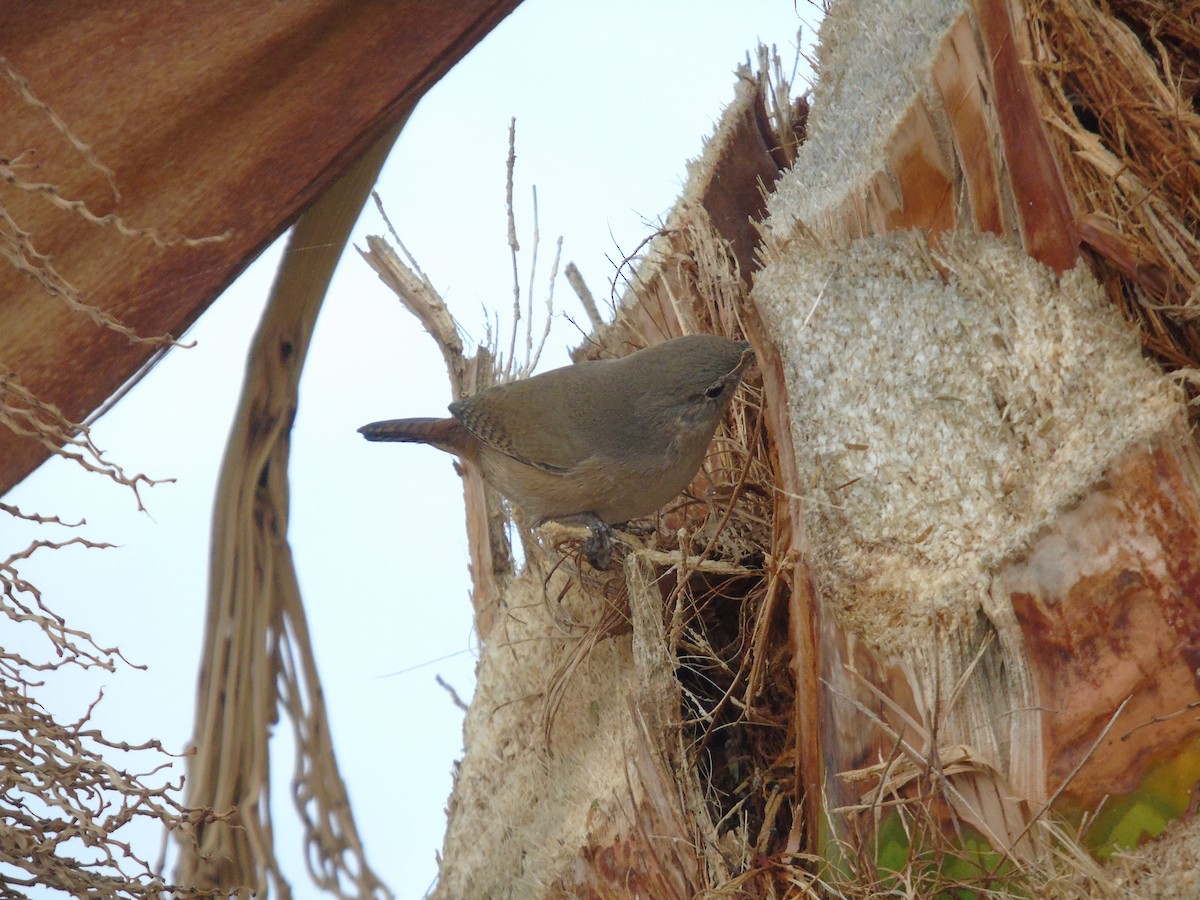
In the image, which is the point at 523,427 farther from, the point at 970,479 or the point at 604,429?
the point at 970,479

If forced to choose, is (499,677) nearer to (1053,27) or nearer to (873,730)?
(873,730)

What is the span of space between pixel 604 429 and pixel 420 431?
0.74 metres

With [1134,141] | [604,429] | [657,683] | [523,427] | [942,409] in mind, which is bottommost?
[657,683]

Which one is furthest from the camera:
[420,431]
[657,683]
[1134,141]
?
[420,431]

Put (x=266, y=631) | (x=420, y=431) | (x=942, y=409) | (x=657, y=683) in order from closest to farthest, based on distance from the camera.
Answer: (x=942, y=409) → (x=657, y=683) → (x=266, y=631) → (x=420, y=431)

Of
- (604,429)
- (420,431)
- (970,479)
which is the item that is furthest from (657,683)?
(420,431)

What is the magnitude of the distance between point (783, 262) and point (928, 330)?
15.3 inches

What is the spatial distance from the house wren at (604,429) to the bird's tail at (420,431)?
1.8 inches

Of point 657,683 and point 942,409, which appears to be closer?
point 942,409

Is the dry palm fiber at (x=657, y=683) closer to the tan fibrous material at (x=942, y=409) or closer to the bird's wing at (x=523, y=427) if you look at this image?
the bird's wing at (x=523, y=427)

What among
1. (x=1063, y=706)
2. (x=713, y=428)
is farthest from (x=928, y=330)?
(x=713, y=428)

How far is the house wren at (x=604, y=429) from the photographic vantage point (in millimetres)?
2951

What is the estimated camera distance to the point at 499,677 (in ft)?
10.6

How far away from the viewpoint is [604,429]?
3145 mm
